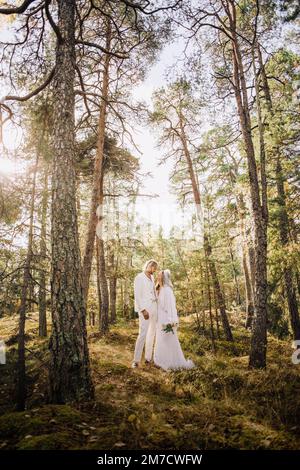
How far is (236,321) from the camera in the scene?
18.5 meters

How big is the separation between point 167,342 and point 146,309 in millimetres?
918

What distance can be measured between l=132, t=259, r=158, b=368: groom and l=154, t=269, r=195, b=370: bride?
17 centimetres

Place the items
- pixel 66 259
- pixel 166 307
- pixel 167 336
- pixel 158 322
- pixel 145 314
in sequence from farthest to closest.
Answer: pixel 158 322 < pixel 166 307 < pixel 167 336 < pixel 145 314 < pixel 66 259

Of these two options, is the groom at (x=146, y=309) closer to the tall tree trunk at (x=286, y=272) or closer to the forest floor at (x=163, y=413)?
the forest floor at (x=163, y=413)

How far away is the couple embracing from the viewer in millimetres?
6605

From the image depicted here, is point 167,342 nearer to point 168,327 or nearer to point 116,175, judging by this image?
point 168,327

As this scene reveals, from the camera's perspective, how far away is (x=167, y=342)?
6.75 m

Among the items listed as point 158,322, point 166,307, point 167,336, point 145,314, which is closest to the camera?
point 145,314

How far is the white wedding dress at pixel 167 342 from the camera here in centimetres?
654

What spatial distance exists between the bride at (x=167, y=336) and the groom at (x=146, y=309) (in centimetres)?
17

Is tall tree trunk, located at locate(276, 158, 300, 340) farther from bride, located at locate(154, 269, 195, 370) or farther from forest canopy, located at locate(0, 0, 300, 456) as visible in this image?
bride, located at locate(154, 269, 195, 370)

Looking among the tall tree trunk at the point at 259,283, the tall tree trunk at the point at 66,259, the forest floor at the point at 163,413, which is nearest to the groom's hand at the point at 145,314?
the forest floor at the point at 163,413

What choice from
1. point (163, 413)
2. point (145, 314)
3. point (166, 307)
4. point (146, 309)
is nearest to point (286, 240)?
point (166, 307)
